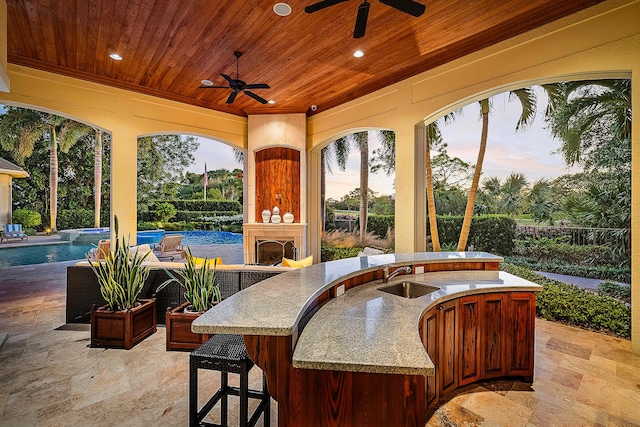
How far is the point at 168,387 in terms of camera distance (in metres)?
2.46

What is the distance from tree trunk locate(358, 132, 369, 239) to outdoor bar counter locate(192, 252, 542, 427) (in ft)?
14.9

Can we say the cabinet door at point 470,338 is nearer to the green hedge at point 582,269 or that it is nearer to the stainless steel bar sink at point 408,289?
the stainless steel bar sink at point 408,289

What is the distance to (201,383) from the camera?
8.34 feet

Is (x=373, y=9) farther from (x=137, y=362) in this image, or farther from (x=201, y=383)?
(x=137, y=362)

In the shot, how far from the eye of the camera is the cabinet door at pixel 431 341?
6.51 ft

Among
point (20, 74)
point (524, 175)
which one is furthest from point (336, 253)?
point (20, 74)

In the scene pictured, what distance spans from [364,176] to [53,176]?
1238 cm

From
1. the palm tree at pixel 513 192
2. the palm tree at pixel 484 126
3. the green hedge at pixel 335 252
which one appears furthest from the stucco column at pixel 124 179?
the palm tree at pixel 513 192

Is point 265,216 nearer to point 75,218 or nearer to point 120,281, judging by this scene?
point 120,281

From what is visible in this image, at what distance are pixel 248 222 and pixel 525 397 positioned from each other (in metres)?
5.71

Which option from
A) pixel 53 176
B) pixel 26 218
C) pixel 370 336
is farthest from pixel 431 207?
pixel 26 218

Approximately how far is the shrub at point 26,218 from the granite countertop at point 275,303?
14.6m

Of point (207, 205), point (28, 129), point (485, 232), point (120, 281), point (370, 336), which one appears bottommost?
point (120, 281)

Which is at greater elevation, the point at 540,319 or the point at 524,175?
the point at 524,175
